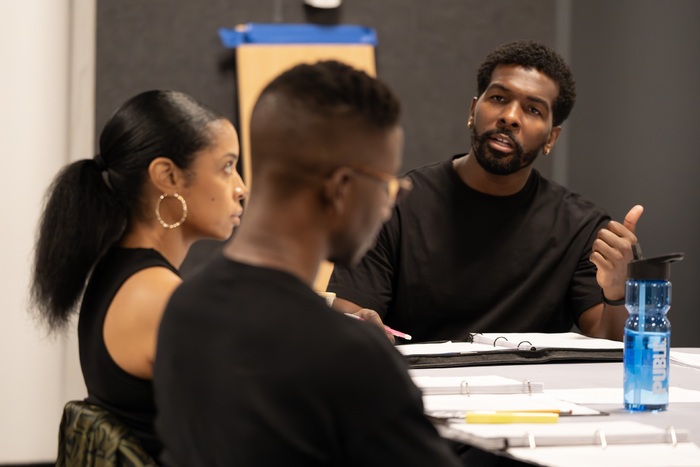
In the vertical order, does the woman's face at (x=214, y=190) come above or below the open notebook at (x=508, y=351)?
above

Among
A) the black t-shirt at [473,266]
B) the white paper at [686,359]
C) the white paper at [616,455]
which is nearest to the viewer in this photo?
the white paper at [616,455]

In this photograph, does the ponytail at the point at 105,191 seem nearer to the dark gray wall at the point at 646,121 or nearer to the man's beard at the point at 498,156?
the man's beard at the point at 498,156

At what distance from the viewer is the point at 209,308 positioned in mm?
947

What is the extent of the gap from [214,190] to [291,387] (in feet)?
3.42

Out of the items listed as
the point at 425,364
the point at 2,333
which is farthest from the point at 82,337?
the point at 2,333

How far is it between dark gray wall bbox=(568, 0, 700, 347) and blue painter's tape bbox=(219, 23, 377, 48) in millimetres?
941

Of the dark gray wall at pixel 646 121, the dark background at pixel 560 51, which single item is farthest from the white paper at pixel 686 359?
the dark gray wall at pixel 646 121

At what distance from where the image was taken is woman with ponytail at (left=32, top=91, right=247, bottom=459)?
1.56 metres

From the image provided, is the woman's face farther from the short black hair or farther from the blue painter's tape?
the blue painter's tape

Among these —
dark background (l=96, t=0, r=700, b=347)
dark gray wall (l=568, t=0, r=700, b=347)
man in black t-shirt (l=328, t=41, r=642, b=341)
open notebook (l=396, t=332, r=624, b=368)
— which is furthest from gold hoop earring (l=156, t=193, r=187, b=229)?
dark gray wall (l=568, t=0, r=700, b=347)

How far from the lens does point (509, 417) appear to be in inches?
53.4

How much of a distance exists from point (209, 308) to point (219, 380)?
0.25 feet

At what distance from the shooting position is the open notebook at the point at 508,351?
193 centimetres

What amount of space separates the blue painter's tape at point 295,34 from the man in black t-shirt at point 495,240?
1.29m
